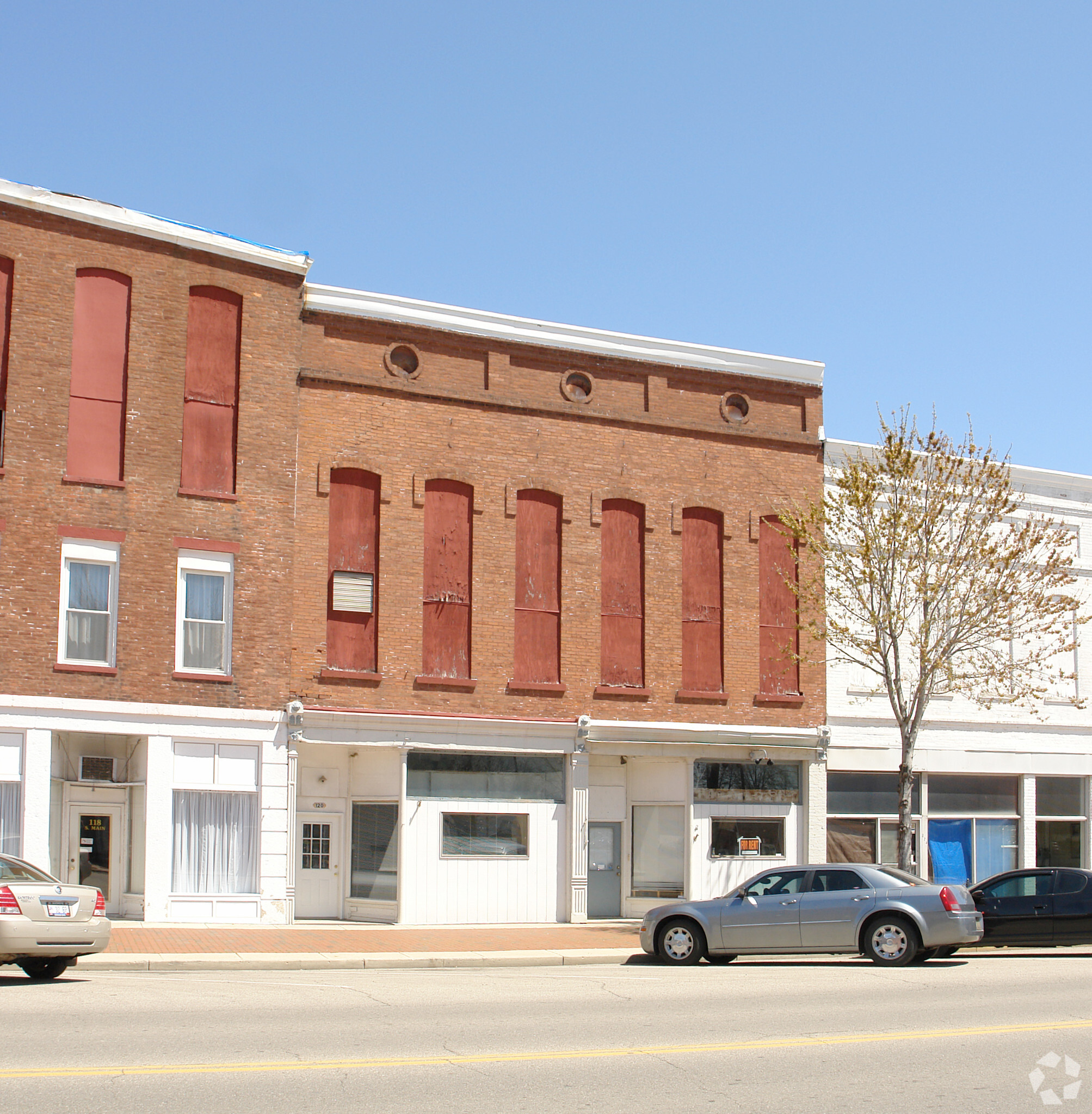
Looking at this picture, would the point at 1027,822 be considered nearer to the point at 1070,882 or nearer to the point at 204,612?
the point at 1070,882

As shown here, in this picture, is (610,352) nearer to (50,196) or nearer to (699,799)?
(699,799)

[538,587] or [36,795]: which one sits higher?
[538,587]

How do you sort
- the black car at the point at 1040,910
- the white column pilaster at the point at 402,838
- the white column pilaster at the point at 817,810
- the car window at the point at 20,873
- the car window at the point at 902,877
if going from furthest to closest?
the white column pilaster at the point at 817,810 → the white column pilaster at the point at 402,838 → the black car at the point at 1040,910 → the car window at the point at 902,877 → the car window at the point at 20,873

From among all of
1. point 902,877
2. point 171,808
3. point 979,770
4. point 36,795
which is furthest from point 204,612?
point 979,770

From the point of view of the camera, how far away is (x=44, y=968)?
1543 cm

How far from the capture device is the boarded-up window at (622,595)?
87.8ft

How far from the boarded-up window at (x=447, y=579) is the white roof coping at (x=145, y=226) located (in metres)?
4.72

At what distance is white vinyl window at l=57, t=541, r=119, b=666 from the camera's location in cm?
2253

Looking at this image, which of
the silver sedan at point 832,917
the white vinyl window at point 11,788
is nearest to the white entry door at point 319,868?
the white vinyl window at point 11,788

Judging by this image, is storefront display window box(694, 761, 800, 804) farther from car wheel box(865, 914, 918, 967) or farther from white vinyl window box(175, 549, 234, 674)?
white vinyl window box(175, 549, 234, 674)

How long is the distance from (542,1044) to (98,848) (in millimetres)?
14707

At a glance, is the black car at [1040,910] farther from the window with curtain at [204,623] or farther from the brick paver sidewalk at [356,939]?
the window with curtain at [204,623]

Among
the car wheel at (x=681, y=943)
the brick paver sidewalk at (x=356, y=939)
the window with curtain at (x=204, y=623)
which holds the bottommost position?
the brick paver sidewalk at (x=356, y=939)

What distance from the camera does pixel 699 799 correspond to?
26828mm
